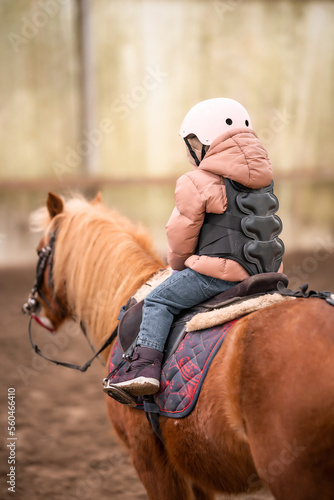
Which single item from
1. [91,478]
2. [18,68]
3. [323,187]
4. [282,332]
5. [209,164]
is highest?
[18,68]

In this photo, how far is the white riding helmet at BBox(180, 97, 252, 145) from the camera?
1985 mm

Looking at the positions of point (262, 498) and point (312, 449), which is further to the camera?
point (262, 498)

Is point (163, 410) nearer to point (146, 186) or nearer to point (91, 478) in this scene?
point (91, 478)

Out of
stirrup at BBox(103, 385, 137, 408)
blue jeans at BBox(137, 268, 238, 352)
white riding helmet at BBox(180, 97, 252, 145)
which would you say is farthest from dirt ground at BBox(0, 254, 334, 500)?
white riding helmet at BBox(180, 97, 252, 145)

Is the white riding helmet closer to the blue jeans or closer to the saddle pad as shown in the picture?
the blue jeans

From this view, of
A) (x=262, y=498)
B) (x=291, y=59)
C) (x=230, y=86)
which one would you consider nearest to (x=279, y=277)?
(x=262, y=498)

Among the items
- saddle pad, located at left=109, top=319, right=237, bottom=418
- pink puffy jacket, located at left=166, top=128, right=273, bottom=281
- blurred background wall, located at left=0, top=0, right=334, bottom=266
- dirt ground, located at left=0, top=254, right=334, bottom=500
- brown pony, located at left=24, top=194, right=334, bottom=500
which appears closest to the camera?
brown pony, located at left=24, top=194, right=334, bottom=500

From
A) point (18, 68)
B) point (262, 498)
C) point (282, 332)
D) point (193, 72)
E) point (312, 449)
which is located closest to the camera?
point (312, 449)

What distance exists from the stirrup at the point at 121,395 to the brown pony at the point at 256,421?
0.10 meters

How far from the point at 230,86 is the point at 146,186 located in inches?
81.6

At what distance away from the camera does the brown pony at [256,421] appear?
146 centimetres

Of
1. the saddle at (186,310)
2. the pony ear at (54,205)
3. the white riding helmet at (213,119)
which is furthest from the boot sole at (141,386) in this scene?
the pony ear at (54,205)

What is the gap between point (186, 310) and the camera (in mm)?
2033

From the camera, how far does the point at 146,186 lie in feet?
25.8
